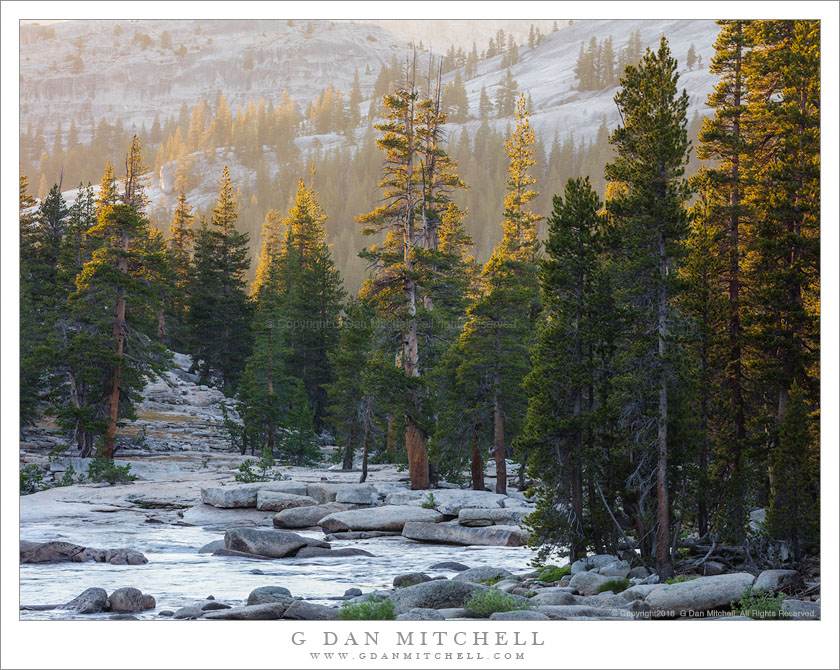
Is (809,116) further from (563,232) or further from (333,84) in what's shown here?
(333,84)

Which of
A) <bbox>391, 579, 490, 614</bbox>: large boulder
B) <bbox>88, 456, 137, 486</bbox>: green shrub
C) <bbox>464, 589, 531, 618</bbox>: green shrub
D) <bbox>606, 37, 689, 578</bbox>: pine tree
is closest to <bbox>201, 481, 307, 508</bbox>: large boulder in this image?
<bbox>88, 456, 137, 486</bbox>: green shrub

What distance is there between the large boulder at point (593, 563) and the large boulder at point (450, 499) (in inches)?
353

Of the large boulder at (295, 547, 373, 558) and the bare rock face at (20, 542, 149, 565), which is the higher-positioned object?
the bare rock face at (20, 542, 149, 565)

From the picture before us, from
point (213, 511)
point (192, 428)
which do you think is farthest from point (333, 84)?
point (213, 511)

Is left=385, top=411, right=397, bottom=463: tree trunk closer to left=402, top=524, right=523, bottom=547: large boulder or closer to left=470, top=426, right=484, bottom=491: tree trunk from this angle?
left=470, top=426, right=484, bottom=491: tree trunk

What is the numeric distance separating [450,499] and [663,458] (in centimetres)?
1119

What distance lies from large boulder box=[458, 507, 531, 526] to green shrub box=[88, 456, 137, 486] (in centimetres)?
1330

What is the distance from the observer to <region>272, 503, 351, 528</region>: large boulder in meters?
25.0

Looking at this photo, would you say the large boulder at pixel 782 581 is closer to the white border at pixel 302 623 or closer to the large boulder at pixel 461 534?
the white border at pixel 302 623

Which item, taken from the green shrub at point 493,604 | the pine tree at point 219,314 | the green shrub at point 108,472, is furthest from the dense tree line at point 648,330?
the pine tree at point 219,314

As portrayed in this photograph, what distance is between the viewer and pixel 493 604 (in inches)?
463


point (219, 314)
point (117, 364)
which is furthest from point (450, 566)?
point (219, 314)

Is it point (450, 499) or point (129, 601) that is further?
point (450, 499)

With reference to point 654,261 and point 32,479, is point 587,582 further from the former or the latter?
point 32,479
